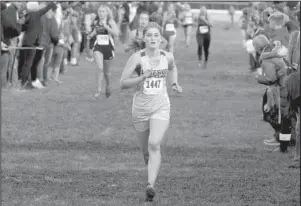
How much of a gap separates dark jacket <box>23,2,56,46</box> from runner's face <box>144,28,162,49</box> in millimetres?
11775

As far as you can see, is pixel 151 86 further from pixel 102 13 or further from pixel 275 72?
pixel 102 13

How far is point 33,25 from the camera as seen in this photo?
2198 cm

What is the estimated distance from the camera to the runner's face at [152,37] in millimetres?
10453

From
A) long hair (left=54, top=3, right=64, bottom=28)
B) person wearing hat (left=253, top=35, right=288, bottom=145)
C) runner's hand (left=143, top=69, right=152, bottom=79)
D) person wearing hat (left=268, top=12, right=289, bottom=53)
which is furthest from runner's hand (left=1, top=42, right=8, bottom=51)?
runner's hand (left=143, top=69, right=152, bottom=79)

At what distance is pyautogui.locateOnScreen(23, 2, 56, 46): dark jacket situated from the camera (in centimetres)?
2198

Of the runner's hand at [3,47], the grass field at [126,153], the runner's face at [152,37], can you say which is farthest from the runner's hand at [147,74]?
the runner's hand at [3,47]

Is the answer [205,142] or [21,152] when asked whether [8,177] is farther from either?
[205,142]

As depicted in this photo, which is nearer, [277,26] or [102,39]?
[277,26]

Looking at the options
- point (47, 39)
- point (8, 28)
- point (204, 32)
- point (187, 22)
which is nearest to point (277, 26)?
point (8, 28)

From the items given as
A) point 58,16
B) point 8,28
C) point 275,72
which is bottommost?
point 58,16

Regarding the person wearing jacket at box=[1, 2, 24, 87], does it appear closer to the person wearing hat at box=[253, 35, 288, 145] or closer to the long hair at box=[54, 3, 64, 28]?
the long hair at box=[54, 3, 64, 28]

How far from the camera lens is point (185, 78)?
89.9ft

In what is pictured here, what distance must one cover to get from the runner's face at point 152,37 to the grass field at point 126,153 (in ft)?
5.25

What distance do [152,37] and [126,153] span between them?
→ 3.19 metres
